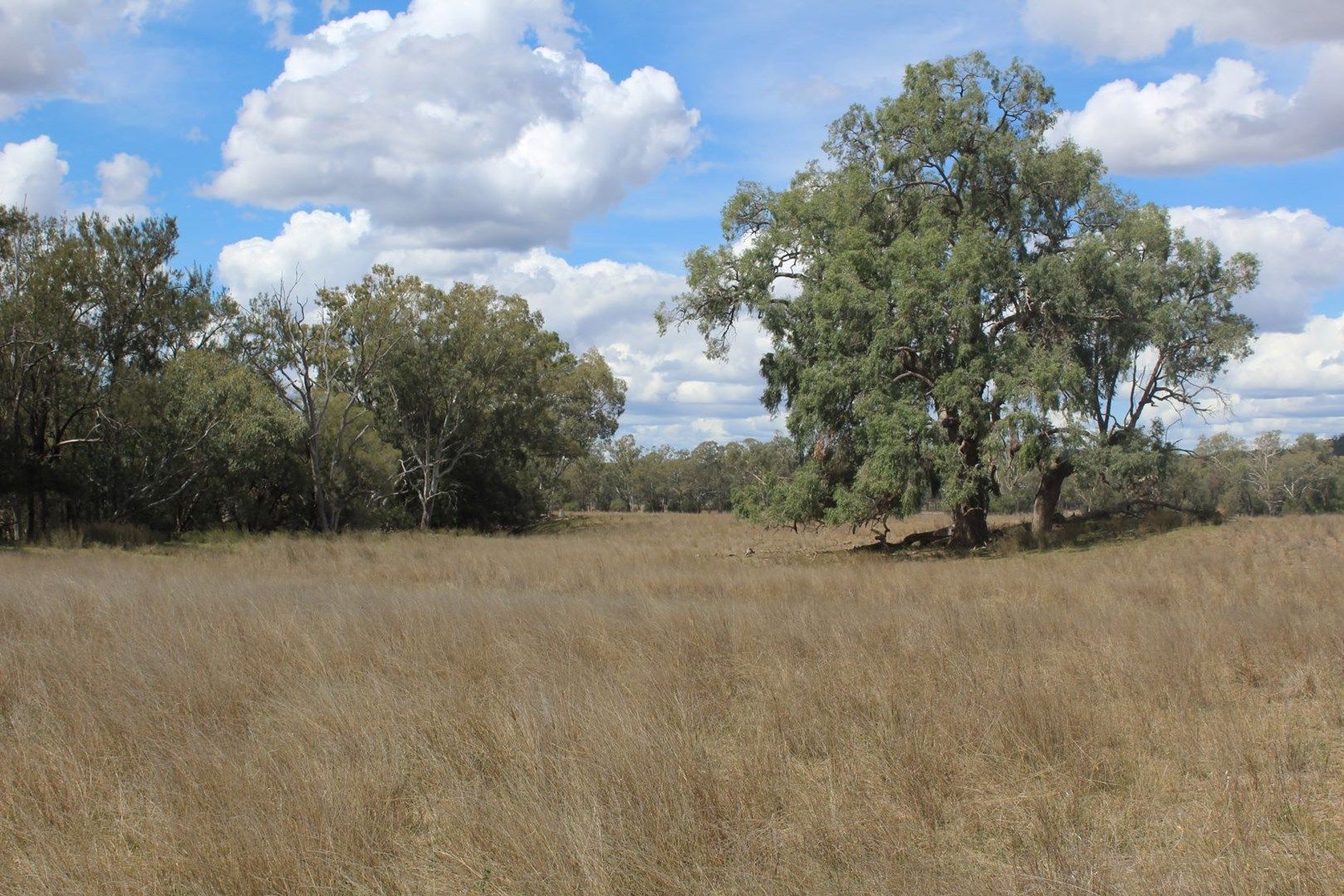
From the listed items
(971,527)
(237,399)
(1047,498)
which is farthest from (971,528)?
(237,399)

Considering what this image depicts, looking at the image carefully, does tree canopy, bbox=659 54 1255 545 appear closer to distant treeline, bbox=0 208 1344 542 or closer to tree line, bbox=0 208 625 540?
distant treeline, bbox=0 208 1344 542

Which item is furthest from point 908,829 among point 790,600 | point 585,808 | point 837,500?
point 837,500

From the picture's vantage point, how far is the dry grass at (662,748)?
373cm

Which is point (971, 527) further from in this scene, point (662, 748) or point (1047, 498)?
point (662, 748)

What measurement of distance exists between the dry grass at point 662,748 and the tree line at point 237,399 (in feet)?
55.9

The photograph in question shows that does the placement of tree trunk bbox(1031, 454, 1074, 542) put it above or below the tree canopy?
below

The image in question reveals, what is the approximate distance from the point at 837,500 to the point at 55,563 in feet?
53.5

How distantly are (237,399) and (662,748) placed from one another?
26.3 m

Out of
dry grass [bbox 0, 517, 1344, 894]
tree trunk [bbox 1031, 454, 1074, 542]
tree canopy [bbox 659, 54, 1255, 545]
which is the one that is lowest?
dry grass [bbox 0, 517, 1344, 894]

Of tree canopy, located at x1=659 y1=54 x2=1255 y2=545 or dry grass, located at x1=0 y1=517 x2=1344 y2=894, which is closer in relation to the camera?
dry grass, located at x1=0 y1=517 x2=1344 y2=894

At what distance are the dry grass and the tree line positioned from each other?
17.0m

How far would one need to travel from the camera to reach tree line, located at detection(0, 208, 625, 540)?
23203 millimetres

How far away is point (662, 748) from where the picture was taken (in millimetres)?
4746

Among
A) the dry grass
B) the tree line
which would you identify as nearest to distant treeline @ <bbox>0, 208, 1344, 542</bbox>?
the tree line
